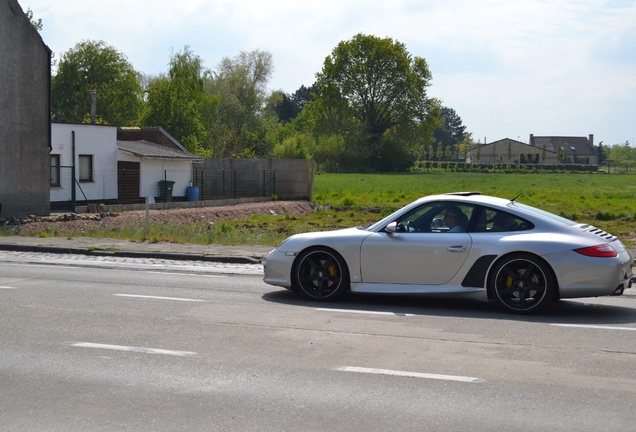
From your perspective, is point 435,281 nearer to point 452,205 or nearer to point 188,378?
point 452,205

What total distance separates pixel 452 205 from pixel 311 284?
6.81ft

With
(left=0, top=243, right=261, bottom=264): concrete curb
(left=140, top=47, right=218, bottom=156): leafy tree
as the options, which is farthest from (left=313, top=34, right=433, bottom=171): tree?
(left=0, top=243, right=261, bottom=264): concrete curb

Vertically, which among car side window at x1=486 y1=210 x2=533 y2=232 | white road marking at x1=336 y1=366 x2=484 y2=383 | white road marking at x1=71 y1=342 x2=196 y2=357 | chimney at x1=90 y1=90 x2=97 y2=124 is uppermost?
chimney at x1=90 y1=90 x2=97 y2=124

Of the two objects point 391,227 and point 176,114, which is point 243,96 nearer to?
point 176,114

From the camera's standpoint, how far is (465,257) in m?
10.5

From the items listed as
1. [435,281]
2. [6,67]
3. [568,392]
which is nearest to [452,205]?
[435,281]

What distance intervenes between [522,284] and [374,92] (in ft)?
333

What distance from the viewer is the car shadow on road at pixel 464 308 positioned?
1019cm

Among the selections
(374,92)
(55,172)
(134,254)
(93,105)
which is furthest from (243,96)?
(134,254)

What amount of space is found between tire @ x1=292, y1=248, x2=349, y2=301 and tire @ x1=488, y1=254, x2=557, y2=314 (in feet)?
6.25

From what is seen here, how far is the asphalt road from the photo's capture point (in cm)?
625

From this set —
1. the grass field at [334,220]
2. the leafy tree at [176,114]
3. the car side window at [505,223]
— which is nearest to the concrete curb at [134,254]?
the grass field at [334,220]

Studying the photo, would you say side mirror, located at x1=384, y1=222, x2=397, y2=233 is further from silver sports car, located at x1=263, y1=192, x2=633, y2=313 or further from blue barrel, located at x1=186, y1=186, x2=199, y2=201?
blue barrel, located at x1=186, y1=186, x2=199, y2=201

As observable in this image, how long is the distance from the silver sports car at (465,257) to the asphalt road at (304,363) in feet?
1.06
